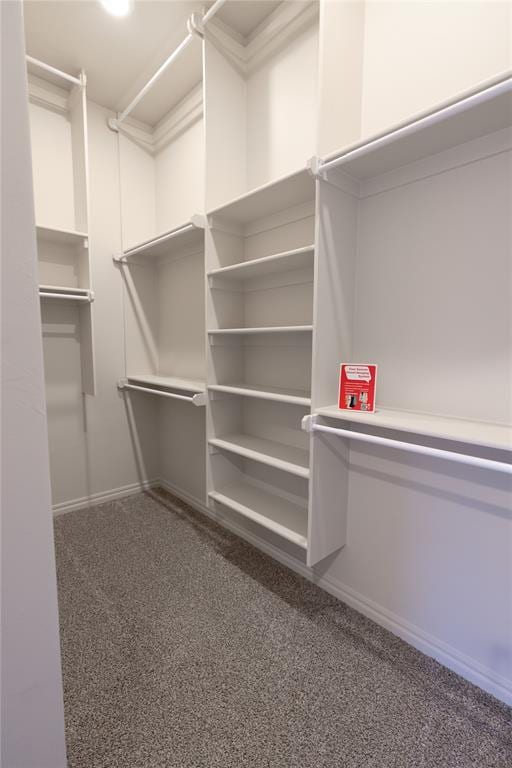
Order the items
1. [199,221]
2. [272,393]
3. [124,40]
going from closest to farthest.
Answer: [272,393]
[199,221]
[124,40]

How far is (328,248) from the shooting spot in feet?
4.80

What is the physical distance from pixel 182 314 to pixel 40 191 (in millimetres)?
1242

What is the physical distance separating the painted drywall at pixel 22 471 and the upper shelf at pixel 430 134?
106 centimetres

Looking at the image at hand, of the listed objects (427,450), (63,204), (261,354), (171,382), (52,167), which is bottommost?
(427,450)

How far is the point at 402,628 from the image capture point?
1.53 m

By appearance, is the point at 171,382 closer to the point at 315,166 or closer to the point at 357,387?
the point at 357,387

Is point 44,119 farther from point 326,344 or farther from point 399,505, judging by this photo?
point 399,505

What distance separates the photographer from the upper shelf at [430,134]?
1.01 m

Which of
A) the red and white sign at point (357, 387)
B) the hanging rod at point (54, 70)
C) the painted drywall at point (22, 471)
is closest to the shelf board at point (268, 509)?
the red and white sign at point (357, 387)

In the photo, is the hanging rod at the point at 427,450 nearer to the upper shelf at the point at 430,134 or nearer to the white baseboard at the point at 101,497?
the upper shelf at the point at 430,134

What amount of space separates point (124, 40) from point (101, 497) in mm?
3060

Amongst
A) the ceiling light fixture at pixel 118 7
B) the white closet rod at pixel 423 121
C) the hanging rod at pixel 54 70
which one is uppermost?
the ceiling light fixture at pixel 118 7

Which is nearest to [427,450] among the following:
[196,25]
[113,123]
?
[196,25]

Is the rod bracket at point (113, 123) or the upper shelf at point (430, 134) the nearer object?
the upper shelf at point (430, 134)
